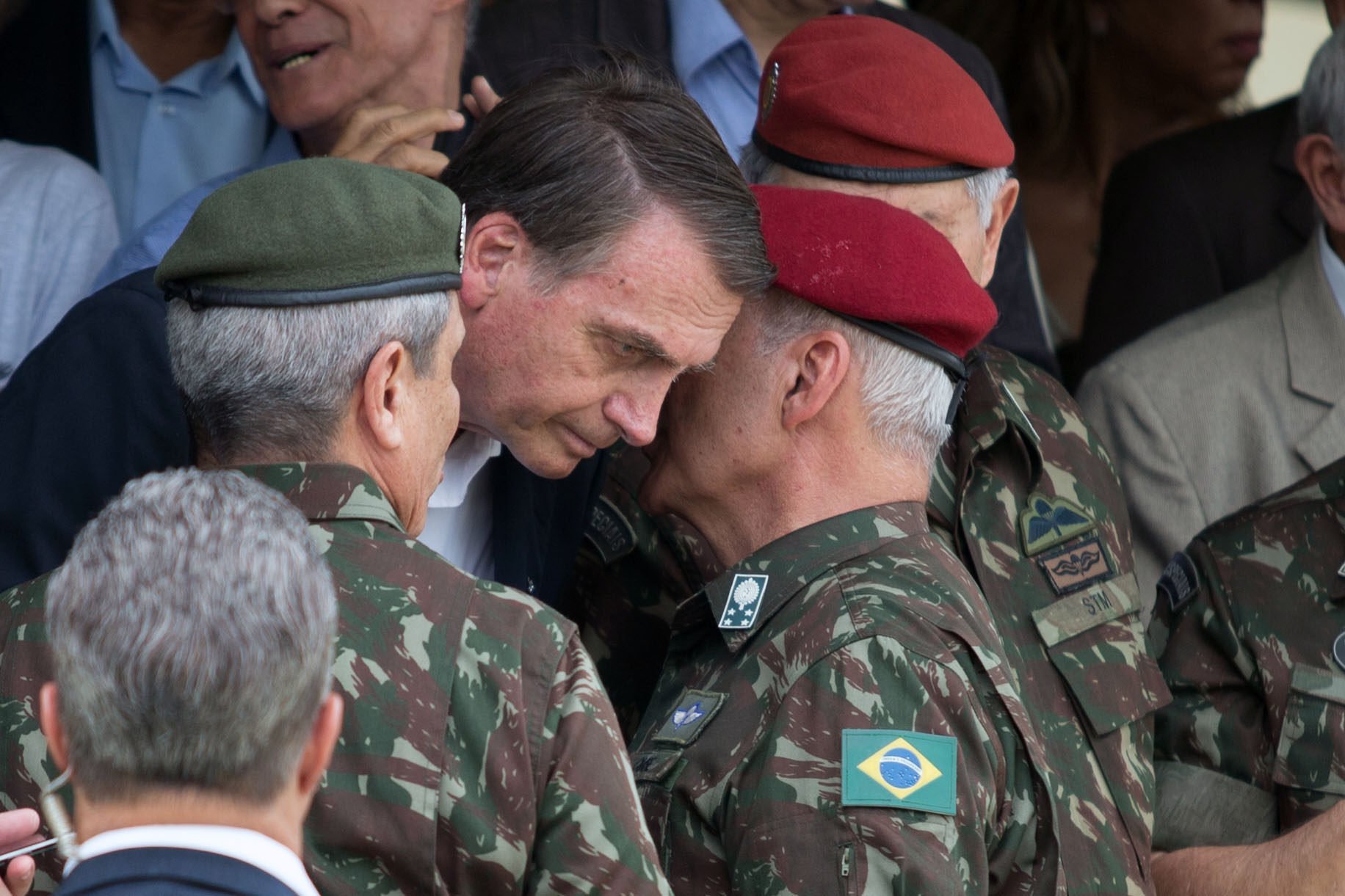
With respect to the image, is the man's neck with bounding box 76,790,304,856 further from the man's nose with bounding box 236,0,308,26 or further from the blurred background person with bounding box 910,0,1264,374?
the blurred background person with bounding box 910,0,1264,374

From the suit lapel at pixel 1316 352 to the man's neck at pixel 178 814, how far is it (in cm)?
250

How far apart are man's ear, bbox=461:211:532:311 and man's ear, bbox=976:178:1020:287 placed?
0.96m

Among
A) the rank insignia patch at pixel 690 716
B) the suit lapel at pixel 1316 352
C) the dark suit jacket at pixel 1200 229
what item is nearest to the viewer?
the rank insignia patch at pixel 690 716

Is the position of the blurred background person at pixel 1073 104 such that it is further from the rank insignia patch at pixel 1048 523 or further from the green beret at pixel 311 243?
the green beret at pixel 311 243

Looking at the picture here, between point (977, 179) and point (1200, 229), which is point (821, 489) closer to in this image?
point (977, 179)

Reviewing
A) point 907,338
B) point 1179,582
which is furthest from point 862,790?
point 1179,582

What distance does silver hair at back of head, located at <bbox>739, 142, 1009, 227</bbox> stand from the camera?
286 cm

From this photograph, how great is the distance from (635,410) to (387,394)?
0.63 m

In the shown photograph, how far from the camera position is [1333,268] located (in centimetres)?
335

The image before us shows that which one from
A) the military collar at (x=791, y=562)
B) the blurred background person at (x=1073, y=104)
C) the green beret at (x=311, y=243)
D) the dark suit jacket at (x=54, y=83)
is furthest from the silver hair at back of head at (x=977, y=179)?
the blurred background person at (x=1073, y=104)

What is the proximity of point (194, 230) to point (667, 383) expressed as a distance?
0.77 metres

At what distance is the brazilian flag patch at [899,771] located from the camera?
1.96 m

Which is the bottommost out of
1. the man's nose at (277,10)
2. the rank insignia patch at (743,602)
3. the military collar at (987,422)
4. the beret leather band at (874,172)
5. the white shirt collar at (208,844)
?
the military collar at (987,422)

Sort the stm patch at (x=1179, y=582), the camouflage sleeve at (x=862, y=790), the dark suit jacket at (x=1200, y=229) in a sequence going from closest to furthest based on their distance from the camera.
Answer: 1. the camouflage sleeve at (x=862, y=790)
2. the stm patch at (x=1179, y=582)
3. the dark suit jacket at (x=1200, y=229)
